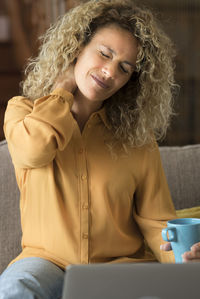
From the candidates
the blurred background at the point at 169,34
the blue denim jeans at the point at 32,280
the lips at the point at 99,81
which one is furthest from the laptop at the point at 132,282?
the blurred background at the point at 169,34

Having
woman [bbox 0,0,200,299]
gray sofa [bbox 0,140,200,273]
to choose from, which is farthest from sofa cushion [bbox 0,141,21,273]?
woman [bbox 0,0,200,299]

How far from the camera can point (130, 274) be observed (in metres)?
0.65

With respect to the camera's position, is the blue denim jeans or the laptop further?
the blue denim jeans

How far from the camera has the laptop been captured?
63cm

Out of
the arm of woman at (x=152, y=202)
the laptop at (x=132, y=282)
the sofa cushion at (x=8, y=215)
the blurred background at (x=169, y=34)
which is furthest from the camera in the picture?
the blurred background at (x=169, y=34)

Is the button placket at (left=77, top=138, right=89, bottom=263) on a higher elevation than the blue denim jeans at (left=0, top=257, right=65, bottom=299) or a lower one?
higher

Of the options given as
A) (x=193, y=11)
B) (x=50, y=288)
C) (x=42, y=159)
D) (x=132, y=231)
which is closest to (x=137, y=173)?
(x=132, y=231)

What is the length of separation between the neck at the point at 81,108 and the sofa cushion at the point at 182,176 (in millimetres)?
452

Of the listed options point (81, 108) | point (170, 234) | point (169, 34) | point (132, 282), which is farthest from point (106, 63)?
point (169, 34)

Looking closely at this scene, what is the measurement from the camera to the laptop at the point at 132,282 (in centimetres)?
63

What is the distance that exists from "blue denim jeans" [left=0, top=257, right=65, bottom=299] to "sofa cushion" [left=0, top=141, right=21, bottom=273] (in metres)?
0.30

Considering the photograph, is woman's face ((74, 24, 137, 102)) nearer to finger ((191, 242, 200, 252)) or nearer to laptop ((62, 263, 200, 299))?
finger ((191, 242, 200, 252))

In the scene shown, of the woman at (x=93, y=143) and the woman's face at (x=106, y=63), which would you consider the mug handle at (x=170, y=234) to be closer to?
the woman at (x=93, y=143)

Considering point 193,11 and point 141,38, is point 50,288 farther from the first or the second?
point 193,11
